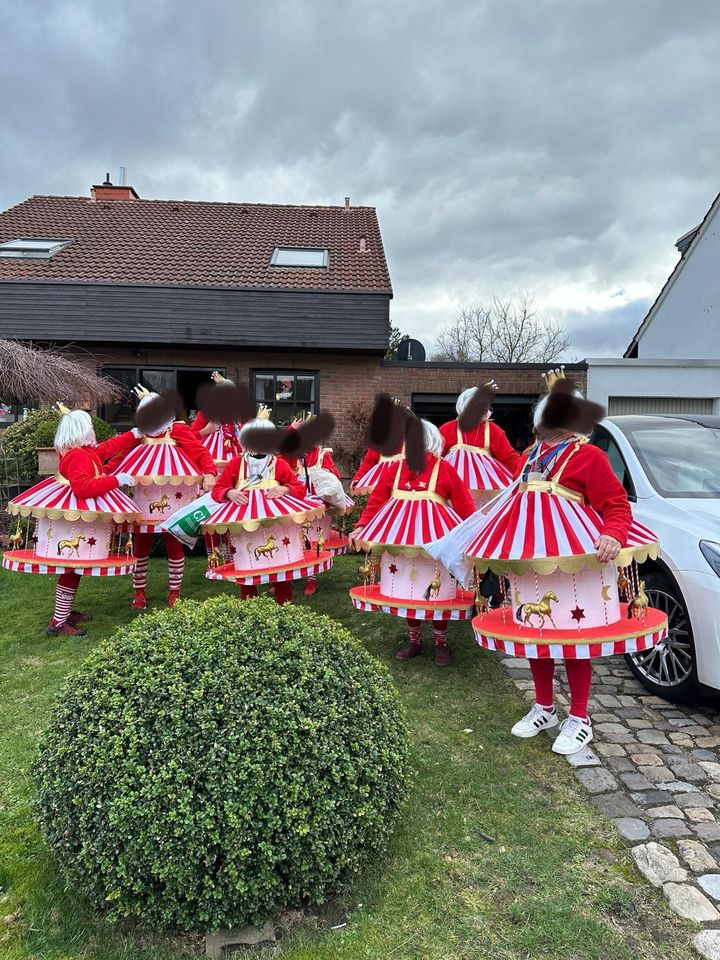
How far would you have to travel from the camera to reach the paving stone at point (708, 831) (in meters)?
2.62

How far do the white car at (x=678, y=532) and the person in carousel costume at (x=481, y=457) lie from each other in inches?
45.2

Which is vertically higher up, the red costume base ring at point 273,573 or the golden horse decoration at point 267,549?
the golden horse decoration at point 267,549

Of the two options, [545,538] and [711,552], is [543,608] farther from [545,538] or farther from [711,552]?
[711,552]

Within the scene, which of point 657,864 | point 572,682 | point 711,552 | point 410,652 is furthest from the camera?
point 410,652

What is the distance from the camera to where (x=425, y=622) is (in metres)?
6.06

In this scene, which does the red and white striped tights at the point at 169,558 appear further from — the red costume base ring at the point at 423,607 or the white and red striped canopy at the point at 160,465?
the red costume base ring at the point at 423,607

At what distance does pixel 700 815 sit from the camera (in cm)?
279

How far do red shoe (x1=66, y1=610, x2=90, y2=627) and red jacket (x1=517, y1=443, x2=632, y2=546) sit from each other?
4.64 m

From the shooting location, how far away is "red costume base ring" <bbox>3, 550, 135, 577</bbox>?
5227mm

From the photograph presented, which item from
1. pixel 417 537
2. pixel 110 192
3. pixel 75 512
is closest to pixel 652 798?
pixel 417 537

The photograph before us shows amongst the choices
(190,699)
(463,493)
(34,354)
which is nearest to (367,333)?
(34,354)

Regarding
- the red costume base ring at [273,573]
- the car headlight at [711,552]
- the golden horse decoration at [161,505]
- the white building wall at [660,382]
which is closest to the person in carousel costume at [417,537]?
the red costume base ring at [273,573]

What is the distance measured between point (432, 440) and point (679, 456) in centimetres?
180

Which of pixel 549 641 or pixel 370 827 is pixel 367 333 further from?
pixel 370 827
